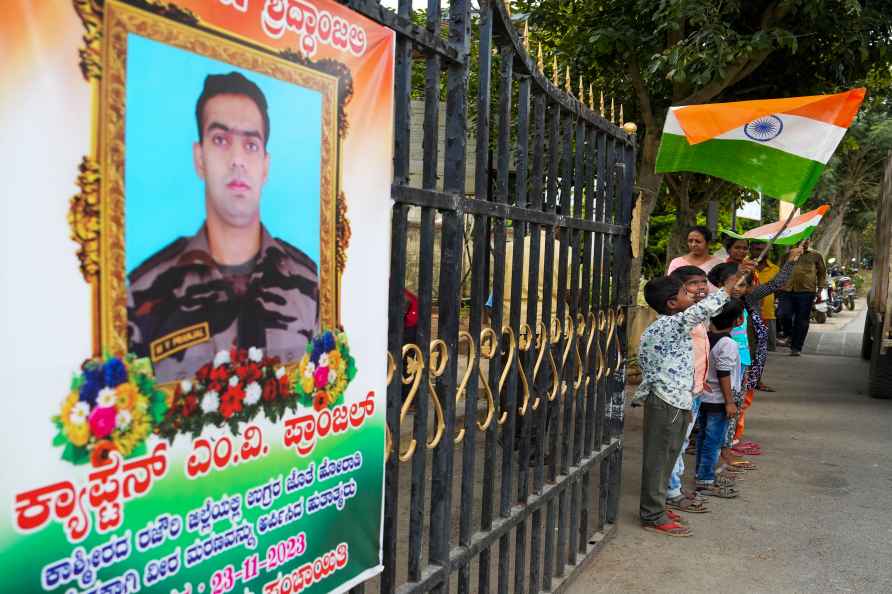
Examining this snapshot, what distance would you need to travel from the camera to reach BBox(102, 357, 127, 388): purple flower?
58.2 inches

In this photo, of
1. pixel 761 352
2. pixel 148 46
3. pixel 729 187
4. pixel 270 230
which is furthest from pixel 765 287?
Result: pixel 729 187

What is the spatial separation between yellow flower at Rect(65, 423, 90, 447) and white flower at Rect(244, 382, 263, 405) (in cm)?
39

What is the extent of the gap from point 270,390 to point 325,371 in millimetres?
200

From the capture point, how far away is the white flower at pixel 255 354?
1.80 meters

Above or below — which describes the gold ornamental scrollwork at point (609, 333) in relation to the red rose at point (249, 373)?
below

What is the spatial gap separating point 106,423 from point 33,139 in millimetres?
479

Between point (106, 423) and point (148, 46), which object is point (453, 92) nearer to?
point (148, 46)

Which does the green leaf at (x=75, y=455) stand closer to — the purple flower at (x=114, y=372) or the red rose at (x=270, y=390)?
the purple flower at (x=114, y=372)

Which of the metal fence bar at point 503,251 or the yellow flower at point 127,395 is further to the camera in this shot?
the metal fence bar at point 503,251

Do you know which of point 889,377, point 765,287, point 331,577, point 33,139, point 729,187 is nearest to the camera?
point 33,139

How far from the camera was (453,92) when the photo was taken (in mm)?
2654

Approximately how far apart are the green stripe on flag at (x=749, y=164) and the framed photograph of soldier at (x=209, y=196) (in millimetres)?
3100

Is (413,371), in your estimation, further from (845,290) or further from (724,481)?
(845,290)

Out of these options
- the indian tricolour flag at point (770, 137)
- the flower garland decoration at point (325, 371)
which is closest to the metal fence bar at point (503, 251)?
the flower garland decoration at point (325, 371)
